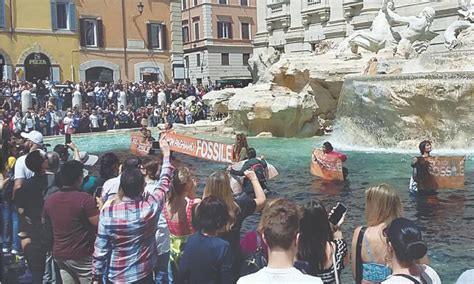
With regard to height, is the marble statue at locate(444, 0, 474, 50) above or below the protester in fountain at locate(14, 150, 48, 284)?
above

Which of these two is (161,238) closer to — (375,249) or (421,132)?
(375,249)

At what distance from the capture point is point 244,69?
189ft

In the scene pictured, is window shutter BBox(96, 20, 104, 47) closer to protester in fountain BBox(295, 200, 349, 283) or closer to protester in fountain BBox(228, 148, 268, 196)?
protester in fountain BBox(228, 148, 268, 196)

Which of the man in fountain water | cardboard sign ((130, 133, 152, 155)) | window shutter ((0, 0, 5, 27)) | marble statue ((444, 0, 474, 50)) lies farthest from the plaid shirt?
window shutter ((0, 0, 5, 27))

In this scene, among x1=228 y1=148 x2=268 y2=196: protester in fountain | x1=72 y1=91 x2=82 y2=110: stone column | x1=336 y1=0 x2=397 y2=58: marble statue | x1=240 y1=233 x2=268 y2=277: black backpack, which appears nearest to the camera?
x1=240 y1=233 x2=268 y2=277: black backpack

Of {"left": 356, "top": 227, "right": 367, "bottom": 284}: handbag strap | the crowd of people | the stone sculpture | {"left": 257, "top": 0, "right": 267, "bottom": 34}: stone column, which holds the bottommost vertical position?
{"left": 356, "top": 227, "right": 367, "bottom": 284}: handbag strap

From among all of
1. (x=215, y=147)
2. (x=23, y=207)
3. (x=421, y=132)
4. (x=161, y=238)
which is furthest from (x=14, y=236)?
(x=421, y=132)

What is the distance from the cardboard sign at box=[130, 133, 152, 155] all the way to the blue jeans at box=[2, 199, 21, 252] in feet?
28.0

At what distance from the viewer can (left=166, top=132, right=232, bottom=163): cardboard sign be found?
1114 centimetres

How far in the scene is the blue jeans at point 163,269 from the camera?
484 centimetres

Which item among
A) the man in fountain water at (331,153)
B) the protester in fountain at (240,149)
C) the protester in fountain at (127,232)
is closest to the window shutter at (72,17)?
the man in fountain water at (331,153)

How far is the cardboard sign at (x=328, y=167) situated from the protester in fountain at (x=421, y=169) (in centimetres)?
179

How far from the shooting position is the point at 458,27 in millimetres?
19688

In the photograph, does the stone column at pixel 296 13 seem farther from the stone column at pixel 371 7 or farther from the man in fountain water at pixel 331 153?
the man in fountain water at pixel 331 153
